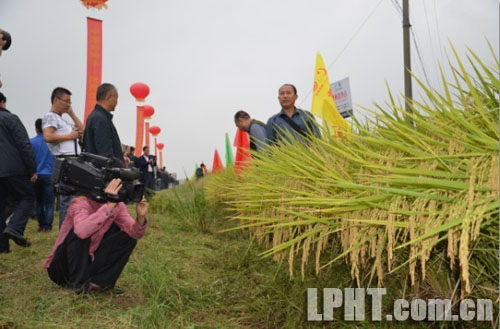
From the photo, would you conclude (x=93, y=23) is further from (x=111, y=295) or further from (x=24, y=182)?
(x=111, y=295)

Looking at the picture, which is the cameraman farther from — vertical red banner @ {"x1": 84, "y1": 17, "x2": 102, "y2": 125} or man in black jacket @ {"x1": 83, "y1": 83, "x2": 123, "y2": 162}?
vertical red banner @ {"x1": 84, "y1": 17, "x2": 102, "y2": 125}

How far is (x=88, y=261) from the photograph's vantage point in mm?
2297

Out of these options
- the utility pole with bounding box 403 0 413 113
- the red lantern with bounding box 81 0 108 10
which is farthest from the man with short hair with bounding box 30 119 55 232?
the utility pole with bounding box 403 0 413 113

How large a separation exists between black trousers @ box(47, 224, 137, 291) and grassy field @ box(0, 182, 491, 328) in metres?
0.09

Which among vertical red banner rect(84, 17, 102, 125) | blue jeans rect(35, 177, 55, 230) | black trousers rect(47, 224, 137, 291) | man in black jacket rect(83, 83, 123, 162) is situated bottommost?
black trousers rect(47, 224, 137, 291)

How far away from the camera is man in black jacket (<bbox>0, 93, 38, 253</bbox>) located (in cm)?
336

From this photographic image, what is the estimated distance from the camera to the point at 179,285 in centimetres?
244

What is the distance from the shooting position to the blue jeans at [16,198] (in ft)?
11.1

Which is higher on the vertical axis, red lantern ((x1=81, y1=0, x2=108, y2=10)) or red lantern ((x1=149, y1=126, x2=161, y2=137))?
red lantern ((x1=81, y1=0, x2=108, y2=10))

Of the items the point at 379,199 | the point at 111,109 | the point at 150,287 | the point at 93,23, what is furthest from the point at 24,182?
the point at 93,23

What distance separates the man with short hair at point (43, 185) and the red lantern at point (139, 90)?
8.73 m

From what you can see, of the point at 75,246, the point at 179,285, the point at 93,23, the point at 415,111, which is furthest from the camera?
the point at 93,23

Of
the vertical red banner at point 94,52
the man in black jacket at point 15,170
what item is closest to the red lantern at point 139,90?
the vertical red banner at point 94,52

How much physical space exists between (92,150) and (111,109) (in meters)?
0.32
